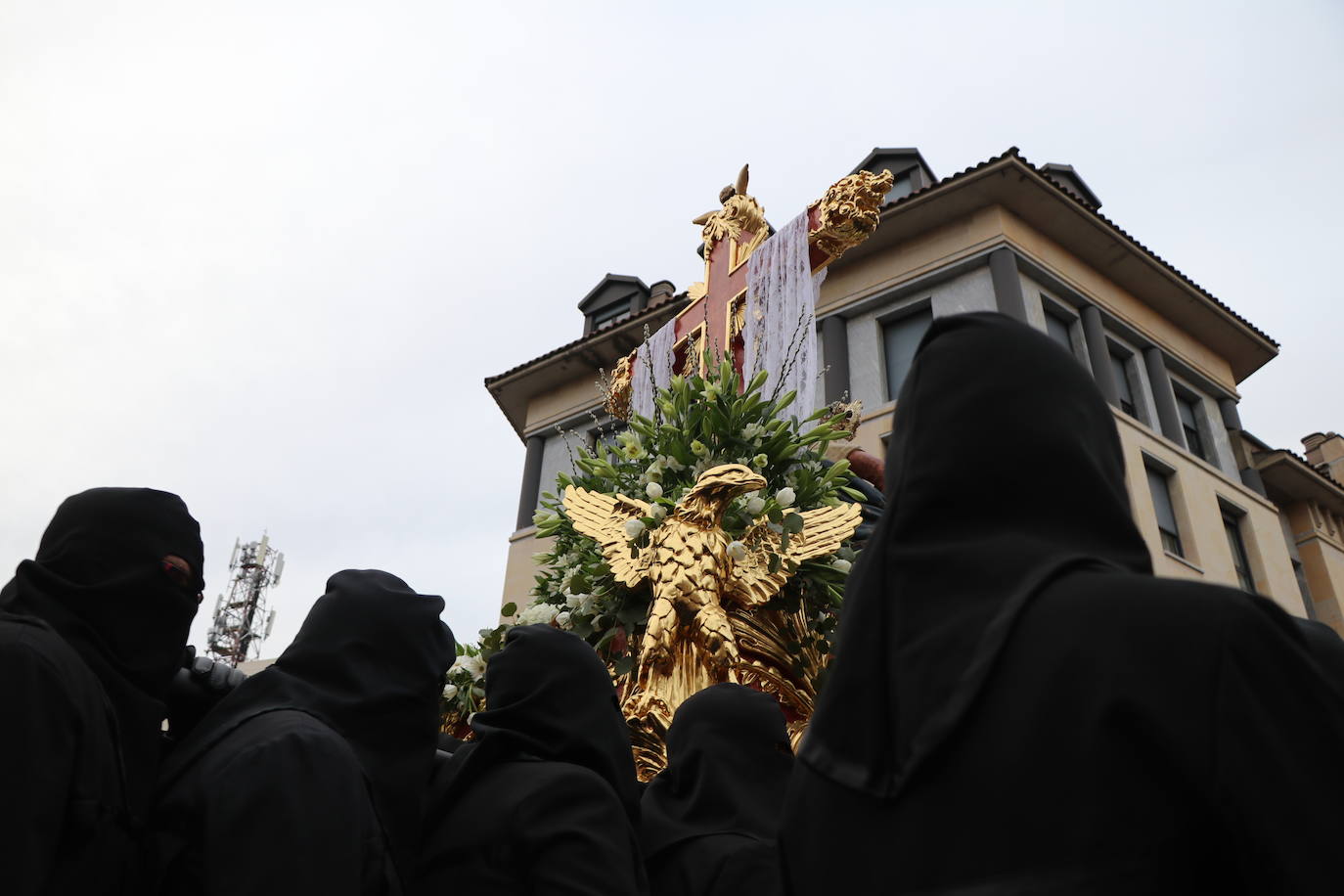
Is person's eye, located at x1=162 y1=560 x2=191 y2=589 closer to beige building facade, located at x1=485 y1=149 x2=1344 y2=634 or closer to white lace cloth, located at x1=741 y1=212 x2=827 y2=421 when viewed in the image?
white lace cloth, located at x1=741 y1=212 x2=827 y2=421

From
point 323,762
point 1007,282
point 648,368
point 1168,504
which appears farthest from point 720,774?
point 1168,504

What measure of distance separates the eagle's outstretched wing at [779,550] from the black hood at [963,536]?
2.53 metres

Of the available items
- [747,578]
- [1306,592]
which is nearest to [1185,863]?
[747,578]

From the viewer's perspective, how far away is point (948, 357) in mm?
1406

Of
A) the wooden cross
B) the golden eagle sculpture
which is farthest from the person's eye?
the wooden cross

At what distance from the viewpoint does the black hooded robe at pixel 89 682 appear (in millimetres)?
1666

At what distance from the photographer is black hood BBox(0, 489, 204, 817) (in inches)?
80.1

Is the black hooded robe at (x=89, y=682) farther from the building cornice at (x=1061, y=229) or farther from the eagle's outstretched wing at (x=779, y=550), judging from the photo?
the building cornice at (x=1061, y=229)

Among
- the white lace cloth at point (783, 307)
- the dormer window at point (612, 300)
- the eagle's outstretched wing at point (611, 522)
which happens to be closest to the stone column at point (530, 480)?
the dormer window at point (612, 300)

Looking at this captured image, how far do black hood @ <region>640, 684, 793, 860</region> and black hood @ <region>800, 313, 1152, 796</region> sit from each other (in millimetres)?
1282

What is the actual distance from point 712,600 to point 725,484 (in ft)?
1.42

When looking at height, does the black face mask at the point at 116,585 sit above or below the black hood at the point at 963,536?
above

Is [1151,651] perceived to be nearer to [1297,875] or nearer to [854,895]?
[1297,875]

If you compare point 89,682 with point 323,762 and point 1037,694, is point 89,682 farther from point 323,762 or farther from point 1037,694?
point 1037,694
